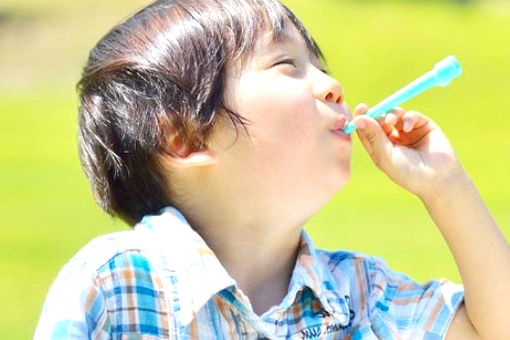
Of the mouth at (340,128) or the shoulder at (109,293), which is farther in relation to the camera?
the mouth at (340,128)

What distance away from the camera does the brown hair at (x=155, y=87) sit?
4.07 feet

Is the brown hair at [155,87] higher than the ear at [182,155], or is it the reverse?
the brown hair at [155,87]

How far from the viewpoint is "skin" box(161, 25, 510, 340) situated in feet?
3.98

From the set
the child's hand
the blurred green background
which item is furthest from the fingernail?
the blurred green background

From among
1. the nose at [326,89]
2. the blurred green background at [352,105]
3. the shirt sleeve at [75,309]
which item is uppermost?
the nose at [326,89]

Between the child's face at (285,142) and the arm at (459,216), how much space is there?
0.04 m

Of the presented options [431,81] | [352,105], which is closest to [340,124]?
[431,81]

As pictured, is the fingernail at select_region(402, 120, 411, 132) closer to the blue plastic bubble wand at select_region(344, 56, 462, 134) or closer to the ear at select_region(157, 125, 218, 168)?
the blue plastic bubble wand at select_region(344, 56, 462, 134)

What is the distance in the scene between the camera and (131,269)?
1.14m

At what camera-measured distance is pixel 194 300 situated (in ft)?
3.69

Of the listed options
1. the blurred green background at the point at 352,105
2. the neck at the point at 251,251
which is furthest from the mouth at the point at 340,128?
the blurred green background at the point at 352,105

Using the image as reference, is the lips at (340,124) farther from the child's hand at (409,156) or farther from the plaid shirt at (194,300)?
the plaid shirt at (194,300)

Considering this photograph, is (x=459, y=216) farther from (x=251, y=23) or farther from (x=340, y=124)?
(x=251, y=23)

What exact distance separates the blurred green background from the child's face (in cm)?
44
